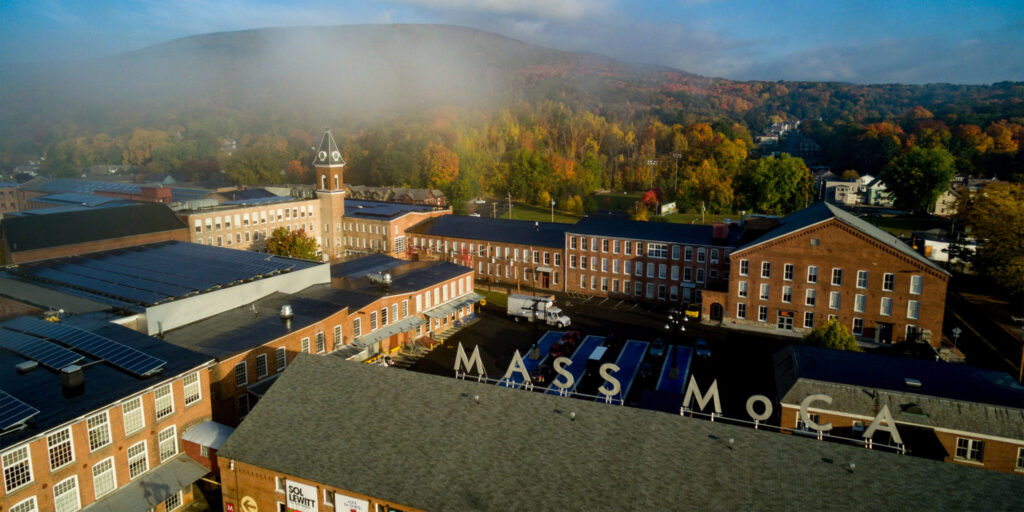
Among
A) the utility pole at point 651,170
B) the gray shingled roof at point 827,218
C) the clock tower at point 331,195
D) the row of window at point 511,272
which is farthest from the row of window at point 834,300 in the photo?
the utility pole at point 651,170

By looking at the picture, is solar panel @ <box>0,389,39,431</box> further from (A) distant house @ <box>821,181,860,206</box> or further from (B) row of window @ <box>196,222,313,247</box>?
(A) distant house @ <box>821,181,860,206</box>

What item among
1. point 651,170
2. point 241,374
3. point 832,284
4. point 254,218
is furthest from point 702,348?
point 651,170

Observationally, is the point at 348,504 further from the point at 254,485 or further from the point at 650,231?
the point at 650,231

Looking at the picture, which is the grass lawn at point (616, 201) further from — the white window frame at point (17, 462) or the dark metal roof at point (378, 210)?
the white window frame at point (17, 462)

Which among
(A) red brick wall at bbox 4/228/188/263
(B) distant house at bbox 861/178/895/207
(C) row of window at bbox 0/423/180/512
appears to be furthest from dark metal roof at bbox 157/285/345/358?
(B) distant house at bbox 861/178/895/207

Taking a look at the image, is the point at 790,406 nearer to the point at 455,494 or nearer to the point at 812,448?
the point at 812,448

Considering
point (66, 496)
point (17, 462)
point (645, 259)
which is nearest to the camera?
point (17, 462)
